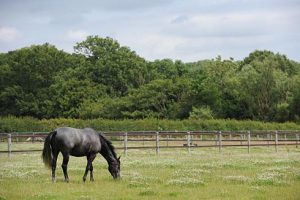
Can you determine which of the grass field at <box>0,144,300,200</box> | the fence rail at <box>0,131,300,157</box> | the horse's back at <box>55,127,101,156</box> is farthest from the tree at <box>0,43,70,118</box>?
the horse's back at <box>55,127,101,156</box>

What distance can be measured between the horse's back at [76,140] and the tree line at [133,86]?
54.0 metres

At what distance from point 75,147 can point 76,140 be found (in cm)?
26

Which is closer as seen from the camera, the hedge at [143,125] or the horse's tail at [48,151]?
the horse's tail at [48,151]

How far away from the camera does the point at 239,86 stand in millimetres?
79312

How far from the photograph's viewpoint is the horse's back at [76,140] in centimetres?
1739

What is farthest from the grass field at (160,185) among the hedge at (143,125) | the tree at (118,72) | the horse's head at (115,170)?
the tree at (118,72)

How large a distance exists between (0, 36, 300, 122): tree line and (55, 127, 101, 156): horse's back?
54045 mm

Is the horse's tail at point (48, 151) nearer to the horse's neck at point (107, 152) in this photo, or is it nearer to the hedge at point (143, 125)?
the horse's neck at point (107, 152)

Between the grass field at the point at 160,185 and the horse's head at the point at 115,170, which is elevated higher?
the horse's head at the point at 115,170

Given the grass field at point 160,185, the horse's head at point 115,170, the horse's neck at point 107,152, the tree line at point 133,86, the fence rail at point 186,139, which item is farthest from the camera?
the tree line at point 133,86

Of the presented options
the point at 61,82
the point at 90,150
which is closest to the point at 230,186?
the point at 90,150

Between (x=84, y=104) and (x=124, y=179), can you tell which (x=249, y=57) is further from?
(x=124, y=179)

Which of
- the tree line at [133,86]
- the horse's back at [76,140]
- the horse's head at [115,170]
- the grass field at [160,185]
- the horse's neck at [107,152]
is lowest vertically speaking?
the grass field at [160,185]

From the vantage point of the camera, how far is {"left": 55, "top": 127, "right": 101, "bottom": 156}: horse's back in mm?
17391
